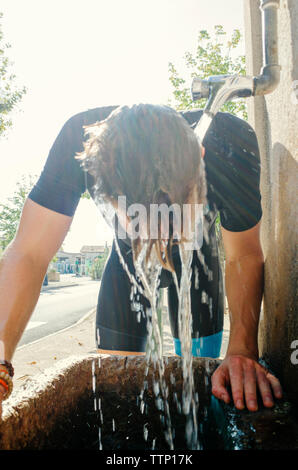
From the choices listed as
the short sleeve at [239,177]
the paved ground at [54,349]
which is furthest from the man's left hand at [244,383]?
the paved ground at [54,349]

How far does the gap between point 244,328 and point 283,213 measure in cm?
51

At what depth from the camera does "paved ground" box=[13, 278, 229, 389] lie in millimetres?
4988

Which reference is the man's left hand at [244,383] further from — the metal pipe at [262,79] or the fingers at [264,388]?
the metal pipe at [262,79]

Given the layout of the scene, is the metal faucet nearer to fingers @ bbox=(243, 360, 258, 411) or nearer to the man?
the man

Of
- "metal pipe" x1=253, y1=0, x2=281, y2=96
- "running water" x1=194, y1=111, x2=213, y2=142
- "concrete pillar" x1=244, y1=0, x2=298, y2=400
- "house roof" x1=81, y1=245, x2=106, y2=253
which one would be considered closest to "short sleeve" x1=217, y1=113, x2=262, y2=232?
"concrete pillar" x1=244, y1=0, x2=298, y2=400

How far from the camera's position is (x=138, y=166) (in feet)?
3.47

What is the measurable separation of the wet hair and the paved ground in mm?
3824

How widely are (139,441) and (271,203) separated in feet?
4.20

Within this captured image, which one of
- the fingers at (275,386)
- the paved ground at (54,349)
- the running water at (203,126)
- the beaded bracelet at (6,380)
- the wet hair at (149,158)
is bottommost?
the paved ground at (54,349)

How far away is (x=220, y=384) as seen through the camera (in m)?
1.27

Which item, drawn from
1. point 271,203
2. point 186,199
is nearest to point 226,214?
point 271,203

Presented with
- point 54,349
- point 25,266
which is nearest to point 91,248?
point 54,349

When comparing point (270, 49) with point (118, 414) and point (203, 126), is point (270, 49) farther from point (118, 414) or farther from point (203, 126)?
point (118, 414)

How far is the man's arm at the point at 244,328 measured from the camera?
1.20m
